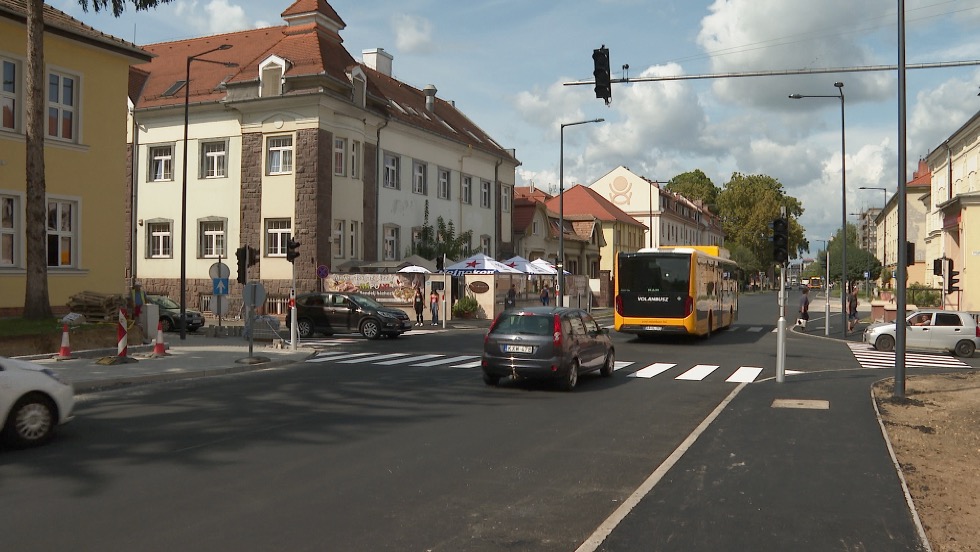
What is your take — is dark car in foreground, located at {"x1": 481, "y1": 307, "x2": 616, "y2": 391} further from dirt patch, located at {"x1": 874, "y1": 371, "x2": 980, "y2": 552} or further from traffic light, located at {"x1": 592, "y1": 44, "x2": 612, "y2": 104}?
dirt patch, located at {"x1": 874, "y1": 371, "x2": 980, "y2": 552}

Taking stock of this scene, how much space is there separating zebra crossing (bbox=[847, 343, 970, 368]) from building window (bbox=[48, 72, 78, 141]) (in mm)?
21369

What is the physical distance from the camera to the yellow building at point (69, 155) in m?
20.7

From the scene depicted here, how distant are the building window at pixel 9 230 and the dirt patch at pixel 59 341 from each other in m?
2.87

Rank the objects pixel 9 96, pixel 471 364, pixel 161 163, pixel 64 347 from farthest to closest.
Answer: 1. pixel 161 163
2. pixel 9 96
3. pixel 471 364
4. pixel 64 347

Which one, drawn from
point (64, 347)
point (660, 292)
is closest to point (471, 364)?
point (660, 292)

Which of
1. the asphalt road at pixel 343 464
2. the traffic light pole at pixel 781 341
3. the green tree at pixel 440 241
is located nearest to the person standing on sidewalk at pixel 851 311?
the green tree at pixel 440 241

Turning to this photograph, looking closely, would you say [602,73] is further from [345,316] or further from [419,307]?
[419,307]

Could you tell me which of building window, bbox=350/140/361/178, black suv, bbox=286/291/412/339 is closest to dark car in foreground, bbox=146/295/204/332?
black suv, bbox=286/291/412/339

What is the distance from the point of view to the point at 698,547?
5781mm

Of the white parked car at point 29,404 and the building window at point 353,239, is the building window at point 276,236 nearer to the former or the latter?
the building window at point 353,239

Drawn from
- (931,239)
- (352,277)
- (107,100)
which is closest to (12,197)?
(107,100)

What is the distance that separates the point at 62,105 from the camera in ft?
72.4

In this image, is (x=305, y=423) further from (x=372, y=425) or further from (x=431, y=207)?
(x=431, y=207)

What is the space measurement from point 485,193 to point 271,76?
18.1 meters
